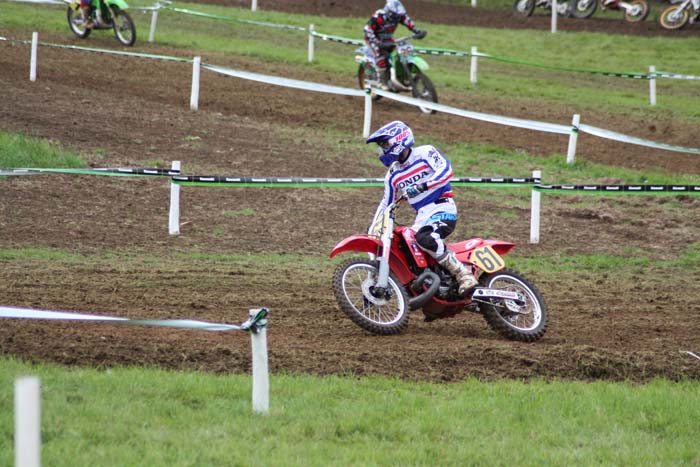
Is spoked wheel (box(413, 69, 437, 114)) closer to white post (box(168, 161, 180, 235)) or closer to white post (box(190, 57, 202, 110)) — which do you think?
white post (box(190, 57, 202, 110))

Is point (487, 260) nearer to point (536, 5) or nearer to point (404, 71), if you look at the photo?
point (404, 71)

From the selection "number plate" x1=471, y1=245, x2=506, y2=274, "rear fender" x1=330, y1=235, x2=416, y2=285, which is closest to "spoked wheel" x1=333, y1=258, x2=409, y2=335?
"rear fender" x1=330, y1=235, x2=416, y2=285

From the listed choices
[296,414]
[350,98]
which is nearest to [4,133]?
[350,98]

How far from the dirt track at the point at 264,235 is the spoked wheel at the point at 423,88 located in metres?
0.54

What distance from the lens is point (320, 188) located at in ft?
53.0

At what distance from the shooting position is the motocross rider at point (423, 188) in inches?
341

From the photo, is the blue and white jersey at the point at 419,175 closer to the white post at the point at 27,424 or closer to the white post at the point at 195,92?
the white post at the point at 27,424

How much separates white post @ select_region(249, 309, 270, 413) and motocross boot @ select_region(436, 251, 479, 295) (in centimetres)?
273

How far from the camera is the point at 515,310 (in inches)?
351

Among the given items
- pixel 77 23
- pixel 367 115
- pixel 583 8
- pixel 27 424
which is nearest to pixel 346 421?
pixel 27 424

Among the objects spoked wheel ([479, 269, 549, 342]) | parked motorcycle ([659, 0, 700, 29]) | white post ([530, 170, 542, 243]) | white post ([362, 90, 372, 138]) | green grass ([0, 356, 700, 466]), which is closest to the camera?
green grass ([0, 356, 700, 466])

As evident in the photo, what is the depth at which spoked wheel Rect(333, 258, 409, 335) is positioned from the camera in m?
8.52

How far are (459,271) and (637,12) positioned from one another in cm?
2682

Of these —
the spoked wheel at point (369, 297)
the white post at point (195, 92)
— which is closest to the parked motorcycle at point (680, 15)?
the white post at point (195, 92)
